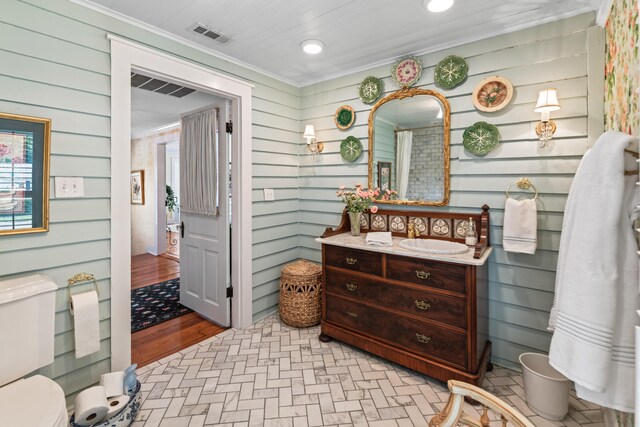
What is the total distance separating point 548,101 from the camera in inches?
77.2

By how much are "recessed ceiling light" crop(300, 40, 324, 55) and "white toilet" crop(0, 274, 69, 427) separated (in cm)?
236

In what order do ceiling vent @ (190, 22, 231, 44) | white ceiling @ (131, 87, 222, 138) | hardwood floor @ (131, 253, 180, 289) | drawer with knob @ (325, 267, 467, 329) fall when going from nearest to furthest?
drawer with knob @ (325, 267, 467, 329) < ceiling vent @ (190, 22, 231, 44) < white ceiling @ (131, 87, 222, 138) < hardwood floor @ (131, 253, 180, 289)

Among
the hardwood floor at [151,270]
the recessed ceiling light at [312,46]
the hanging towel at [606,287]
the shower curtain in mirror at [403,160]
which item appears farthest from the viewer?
the hardwood floor at [151,270]

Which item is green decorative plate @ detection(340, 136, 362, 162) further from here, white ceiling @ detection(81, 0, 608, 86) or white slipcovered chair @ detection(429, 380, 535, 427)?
white slipcovered chair @ detection(429, 380, 535, 427)

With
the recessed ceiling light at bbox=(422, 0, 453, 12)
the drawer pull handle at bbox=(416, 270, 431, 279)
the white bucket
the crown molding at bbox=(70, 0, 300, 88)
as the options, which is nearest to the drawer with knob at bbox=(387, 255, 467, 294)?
the drawer pull handle at bbox=(416, 270, 431, 279)

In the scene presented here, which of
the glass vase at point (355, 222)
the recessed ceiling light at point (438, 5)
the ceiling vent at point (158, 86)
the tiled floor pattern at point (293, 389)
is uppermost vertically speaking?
the recessed ceiling light at point (438, 5)

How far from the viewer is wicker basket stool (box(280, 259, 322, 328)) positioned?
116 inches

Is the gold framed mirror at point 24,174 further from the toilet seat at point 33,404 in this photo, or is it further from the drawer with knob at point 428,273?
the drawer with knob at point 428,273

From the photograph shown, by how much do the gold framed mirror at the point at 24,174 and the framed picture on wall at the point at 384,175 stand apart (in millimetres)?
2411

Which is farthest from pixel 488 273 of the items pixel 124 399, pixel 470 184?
pixel 124 399

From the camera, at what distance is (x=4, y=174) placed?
5.48 feet

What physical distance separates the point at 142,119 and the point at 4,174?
3.72m

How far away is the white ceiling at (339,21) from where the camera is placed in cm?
199

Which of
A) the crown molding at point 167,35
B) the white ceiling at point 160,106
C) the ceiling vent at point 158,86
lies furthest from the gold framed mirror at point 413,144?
the ceiling vent at point 158,86
